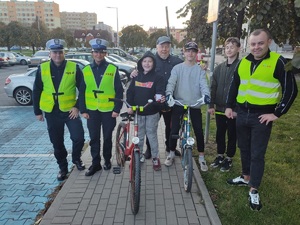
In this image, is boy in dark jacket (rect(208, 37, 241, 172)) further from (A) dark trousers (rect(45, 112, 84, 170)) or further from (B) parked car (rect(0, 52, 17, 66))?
(B) parked car (rect(0, 52, 17, 66))

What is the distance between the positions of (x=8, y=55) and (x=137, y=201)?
30.1m

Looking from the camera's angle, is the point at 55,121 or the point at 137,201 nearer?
the point at 137,201

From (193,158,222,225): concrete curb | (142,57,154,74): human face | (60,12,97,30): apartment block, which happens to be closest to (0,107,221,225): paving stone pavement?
(193,158,222,225): concrete curb

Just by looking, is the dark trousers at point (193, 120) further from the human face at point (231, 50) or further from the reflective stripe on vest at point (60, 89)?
the reflective stripe on vest at point (60, 89)

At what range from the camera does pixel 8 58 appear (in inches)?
1099

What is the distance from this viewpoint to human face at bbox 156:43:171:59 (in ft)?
14.0

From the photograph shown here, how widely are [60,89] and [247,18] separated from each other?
5.27 m

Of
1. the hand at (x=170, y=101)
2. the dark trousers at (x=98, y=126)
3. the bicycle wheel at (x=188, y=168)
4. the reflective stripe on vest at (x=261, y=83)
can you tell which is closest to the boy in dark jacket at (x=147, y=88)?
the hand at (x=170, y=101)

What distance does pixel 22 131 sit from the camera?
6.81m

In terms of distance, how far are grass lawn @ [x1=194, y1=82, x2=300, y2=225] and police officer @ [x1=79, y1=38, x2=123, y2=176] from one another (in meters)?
1.78

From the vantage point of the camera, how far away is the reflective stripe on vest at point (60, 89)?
3.83 meters

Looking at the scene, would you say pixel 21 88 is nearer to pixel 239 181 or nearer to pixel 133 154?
pixel 133 154

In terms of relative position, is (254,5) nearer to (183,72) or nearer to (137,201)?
(183,72)

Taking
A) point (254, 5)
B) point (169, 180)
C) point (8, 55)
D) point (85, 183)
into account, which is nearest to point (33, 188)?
point (85, 183)
